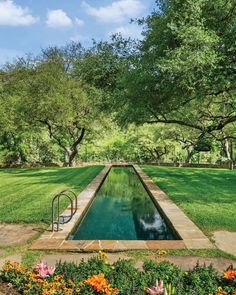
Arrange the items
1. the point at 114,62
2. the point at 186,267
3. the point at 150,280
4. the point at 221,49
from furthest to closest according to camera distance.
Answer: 1. the point at 114,62
2. the point at 221,49
3. the point at 186,267
4. the point at 150,280

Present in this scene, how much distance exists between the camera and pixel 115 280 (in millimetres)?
4500

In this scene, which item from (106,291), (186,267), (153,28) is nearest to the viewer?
(106,291)

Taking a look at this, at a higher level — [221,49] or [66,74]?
[66,74]

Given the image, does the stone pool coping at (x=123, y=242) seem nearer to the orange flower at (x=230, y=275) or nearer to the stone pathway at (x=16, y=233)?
the stone pathway at (x=16, y=233)

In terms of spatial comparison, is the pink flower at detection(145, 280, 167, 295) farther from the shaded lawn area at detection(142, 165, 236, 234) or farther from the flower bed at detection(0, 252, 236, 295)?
the shaded lawn area at detection(142, 165, 236, 234)

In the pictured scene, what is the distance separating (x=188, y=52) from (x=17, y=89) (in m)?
20.7

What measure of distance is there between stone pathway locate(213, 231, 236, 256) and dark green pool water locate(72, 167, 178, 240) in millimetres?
1106

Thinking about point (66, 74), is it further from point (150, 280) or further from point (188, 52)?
point (150, 280)

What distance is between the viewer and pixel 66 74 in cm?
3022

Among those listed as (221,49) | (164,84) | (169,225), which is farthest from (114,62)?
(169,225)

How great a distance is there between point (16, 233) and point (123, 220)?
3978mm

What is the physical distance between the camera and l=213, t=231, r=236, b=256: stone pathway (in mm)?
6498

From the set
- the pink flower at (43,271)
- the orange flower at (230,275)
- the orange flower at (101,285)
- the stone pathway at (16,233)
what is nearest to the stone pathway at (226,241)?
the orange flower at (230,275)

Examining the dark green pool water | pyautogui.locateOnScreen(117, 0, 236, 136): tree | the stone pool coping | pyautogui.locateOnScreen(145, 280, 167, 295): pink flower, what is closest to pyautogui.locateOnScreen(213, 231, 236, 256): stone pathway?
the stone pool coping
